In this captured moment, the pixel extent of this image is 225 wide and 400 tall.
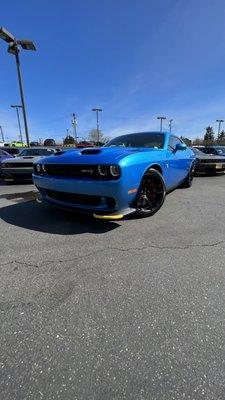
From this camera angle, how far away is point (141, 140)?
17.2 feet

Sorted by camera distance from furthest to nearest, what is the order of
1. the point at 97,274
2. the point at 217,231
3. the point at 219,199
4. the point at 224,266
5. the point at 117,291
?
the point at 219,199
the point at 217,231
the point at 224,266
the point at 97,274
the point at 117,291

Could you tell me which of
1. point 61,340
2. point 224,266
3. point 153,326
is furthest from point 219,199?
point 61,340

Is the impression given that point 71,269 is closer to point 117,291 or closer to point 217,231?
point 117,291

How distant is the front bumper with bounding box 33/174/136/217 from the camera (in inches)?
129

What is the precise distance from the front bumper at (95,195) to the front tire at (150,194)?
34cm

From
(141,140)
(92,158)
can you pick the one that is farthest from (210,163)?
(92,158)

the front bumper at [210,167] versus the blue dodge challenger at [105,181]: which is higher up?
the blue dodge challenger at [105,181]

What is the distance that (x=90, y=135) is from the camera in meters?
86.6

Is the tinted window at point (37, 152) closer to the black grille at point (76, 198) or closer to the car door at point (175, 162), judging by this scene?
the car door at point (175, 162)

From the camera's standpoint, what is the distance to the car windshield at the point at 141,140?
5.06 meters

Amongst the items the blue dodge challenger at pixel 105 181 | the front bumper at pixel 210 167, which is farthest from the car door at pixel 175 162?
the front bumper at pixel 210 167

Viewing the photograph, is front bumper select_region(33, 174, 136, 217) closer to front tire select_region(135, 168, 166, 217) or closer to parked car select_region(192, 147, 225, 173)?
front tire select_region(135, 168, 166, 217)

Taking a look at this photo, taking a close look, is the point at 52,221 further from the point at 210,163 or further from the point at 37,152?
the point at 210,163

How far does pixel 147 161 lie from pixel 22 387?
9.79ft
